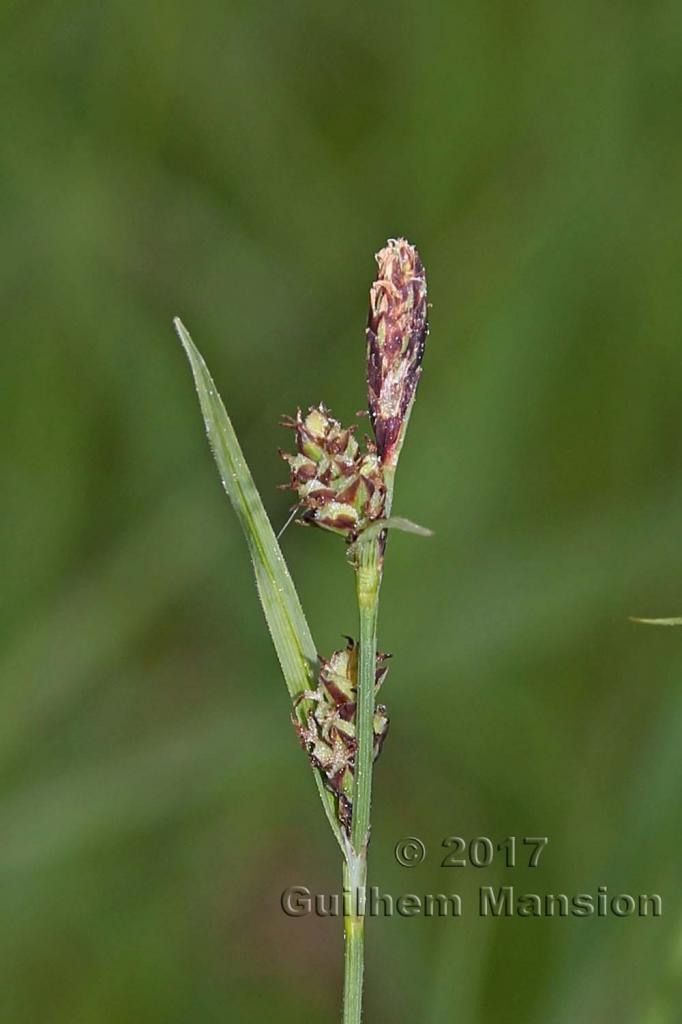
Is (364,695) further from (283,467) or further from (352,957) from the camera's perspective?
(283,467)

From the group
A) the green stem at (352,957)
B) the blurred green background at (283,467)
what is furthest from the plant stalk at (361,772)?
the blurred green background at (283,467)

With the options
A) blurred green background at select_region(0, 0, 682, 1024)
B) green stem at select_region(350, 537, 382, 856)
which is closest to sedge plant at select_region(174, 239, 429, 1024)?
green stem at select_region(350, 537, 382, 856)

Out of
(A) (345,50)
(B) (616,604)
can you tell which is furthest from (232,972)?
(A) (345,50)

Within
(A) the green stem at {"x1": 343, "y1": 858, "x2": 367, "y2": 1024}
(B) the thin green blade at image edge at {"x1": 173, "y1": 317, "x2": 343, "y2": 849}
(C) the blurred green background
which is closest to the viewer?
(A) the green stem at {"x1": 343, "y1": 858, "x2": 367, "y2": 1024}

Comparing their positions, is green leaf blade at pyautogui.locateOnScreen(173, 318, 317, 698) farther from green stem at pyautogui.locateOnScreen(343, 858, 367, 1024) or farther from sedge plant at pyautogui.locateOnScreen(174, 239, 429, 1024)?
green stem at pyautogui.locateOnScreen(343, 858, 367, 1024)

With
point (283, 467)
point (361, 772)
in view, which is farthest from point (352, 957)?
point (283, 467)

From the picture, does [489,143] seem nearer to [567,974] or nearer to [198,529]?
[198,529]
